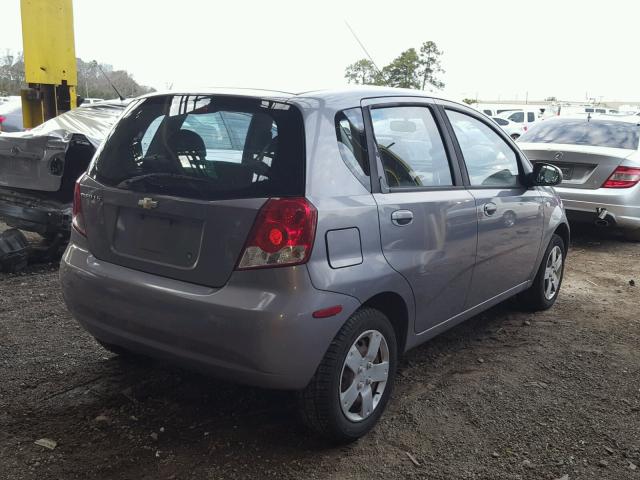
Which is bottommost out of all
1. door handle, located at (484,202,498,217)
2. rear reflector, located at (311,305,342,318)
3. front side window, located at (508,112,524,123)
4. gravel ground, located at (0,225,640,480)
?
gravel ground, located at (0,225,640,480)

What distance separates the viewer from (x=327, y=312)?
2.67 m

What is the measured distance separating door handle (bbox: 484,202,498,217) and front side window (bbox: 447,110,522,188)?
0.44ft

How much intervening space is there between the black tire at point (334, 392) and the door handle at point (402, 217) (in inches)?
17.7

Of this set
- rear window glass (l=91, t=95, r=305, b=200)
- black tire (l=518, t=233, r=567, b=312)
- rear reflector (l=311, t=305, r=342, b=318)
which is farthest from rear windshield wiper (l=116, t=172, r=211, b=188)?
black tire (l=518, t=233, r=567, b=312)

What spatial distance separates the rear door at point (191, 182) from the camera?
2.67 metres

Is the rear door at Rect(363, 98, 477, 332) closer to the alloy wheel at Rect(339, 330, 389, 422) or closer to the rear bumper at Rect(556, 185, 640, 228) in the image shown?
the alloy wheel at Rect(339, 330, 389, 422)

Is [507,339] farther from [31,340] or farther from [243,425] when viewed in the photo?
[31,340]

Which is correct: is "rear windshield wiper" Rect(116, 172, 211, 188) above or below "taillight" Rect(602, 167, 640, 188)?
above

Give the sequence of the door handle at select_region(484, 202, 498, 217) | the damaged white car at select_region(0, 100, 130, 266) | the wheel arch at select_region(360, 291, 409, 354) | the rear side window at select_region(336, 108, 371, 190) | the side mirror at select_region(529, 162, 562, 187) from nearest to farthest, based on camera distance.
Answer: the rear side window at select_region(336, 108, 371, 190), the wheel arch at select_region(360, 291, 409, 354), the door handle at select_region(484, 202, 498, 217), the side mirror at select_region(529, 162, 562, 187), the damaged white car at select_region(0, 100, 130, 266)

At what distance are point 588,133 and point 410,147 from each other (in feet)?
19.0

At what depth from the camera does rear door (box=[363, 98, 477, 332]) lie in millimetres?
3108

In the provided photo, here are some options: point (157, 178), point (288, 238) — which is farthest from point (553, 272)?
point (157, 178)

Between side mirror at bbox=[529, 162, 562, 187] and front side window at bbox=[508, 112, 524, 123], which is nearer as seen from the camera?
side mirror at bbox=[529, 162, 562, 187]

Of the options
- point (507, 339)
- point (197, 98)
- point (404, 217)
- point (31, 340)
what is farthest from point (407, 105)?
point (31, 340)
